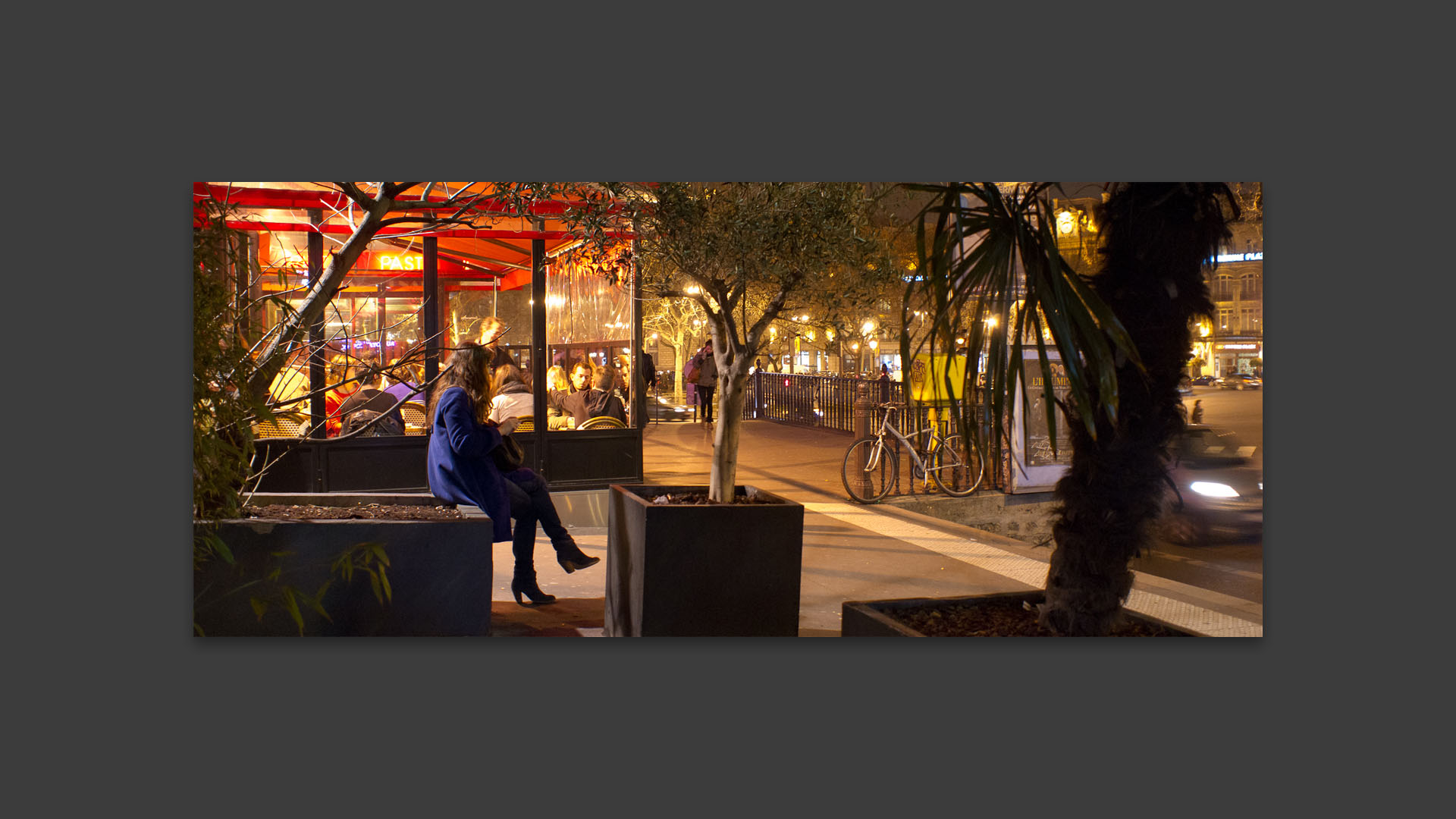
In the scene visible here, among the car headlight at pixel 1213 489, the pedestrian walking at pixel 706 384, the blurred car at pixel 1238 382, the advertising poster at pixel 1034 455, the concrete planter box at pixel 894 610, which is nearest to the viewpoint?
the concrete planter box at pixel 894 610

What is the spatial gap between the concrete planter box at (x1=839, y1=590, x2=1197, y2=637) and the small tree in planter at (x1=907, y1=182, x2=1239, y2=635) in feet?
1.10

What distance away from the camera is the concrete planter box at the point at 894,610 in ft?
14.9

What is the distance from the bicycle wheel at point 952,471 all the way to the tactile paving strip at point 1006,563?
0.70 meters

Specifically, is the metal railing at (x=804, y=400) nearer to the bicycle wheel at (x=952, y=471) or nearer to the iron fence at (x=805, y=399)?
the iron fence at (x=805, y=399)

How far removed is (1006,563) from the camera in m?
6.42

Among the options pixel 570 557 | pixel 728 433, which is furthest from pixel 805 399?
pixel 728 433

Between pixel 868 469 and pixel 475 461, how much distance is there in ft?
14.1

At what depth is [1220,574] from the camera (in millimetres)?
6004

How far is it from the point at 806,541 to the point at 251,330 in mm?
3332

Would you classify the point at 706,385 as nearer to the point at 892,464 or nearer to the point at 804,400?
the point at 804,400

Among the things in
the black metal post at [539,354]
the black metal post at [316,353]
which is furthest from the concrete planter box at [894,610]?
the black metal post at [316,353]

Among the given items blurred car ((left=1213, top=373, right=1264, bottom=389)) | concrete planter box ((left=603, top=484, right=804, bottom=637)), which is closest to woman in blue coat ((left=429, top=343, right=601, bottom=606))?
concrete planter box ((left=603, top=484, right=804, bottom=637))

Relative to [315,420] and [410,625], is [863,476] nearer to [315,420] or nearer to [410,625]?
[315,420]

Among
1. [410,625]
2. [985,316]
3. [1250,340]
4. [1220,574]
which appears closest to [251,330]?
[410,625]
